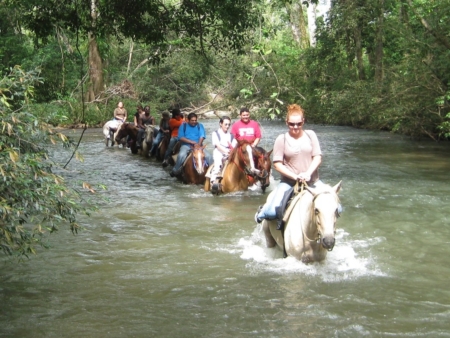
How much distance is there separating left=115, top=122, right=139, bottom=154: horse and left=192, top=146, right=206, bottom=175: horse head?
9882 mm

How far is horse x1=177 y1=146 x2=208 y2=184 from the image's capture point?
15727mm

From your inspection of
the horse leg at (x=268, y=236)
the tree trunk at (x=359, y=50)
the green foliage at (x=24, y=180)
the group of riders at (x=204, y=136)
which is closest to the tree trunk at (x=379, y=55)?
the tree trunk at (x=359, y=50)

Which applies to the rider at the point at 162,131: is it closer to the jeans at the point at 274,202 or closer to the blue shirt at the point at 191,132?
the blue shirt at the point at 191,132

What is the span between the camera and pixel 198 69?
53438mm

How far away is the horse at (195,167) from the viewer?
15.7 meters

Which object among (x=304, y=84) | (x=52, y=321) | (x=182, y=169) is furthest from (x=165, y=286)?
(x=304, y=84)

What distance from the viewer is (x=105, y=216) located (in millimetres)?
12047

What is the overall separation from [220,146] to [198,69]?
1556 inches

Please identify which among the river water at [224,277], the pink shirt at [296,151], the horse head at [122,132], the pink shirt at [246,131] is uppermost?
the pink shirt at [296,151]

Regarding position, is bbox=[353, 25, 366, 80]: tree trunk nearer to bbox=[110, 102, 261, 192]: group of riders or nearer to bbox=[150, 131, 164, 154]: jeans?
bbox=[150, 131, 164, 154]: jeans

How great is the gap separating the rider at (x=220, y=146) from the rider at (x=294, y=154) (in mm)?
6494

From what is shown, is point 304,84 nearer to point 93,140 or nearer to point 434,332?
point 93,140

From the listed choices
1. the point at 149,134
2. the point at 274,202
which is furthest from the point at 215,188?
the point at 149,134

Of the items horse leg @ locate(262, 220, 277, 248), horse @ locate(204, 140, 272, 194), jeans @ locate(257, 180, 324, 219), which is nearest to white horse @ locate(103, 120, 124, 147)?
horse @ locate(204, 140, 272, 194)
